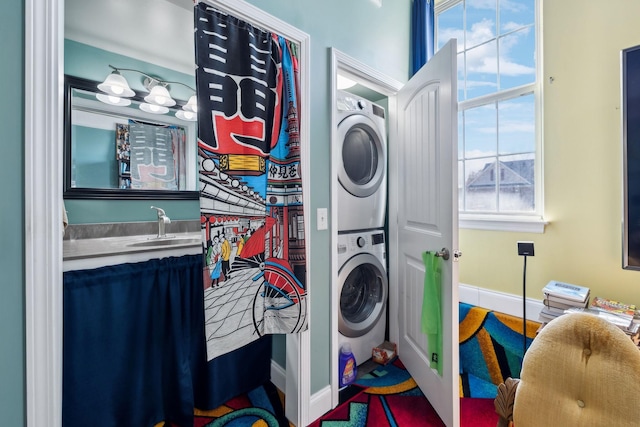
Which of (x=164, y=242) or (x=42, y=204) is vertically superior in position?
(x=42, y=204)

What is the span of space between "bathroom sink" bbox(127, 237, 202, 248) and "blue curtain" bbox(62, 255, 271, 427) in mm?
126

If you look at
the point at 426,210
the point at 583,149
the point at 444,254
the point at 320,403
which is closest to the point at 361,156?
the point at 426,210

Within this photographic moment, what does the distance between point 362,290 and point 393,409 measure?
754 mm

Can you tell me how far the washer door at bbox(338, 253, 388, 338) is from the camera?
6.30 feet

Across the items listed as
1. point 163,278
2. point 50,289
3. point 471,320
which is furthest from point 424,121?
point 50,289

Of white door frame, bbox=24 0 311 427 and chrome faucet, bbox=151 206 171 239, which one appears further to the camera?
chrome faucet, bbox=151 206 171 239

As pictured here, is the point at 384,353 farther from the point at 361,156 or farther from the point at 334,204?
the point at 361,156

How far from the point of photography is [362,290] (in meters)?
2.16

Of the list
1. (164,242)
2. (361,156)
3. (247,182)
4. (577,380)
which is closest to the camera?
(577,380)

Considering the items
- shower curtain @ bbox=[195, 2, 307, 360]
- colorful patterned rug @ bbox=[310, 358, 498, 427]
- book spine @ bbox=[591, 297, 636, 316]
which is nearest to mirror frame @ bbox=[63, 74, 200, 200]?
shower curtain @ bbox=[195, 2, 307, 360]

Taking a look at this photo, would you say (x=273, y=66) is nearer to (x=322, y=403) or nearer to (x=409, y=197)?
(x=409, y=197)

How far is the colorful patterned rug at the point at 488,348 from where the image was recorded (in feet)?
5.84

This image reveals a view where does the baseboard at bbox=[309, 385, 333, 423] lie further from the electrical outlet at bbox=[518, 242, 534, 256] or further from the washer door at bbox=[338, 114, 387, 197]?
the electrical outlet at bbox=[518, 242, 534, 256]

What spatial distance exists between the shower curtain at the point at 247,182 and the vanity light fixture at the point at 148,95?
40.6 inches
